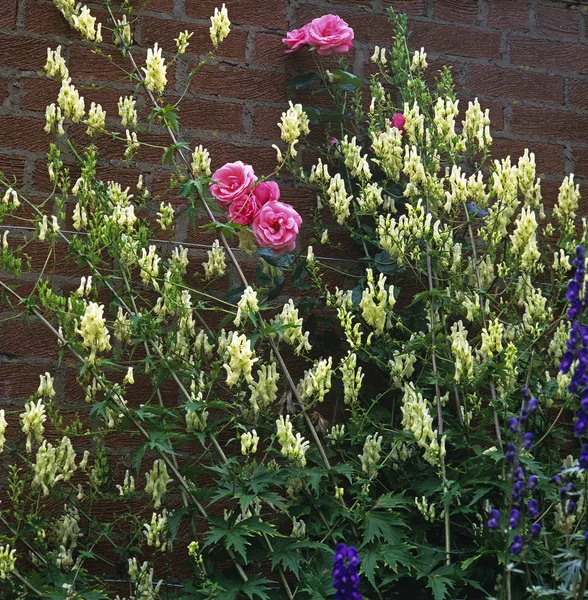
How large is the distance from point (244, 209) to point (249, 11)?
32.5 inches

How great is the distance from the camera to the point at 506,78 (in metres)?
3.04

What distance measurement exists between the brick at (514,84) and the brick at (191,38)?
0.77m

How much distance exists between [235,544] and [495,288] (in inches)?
46.9

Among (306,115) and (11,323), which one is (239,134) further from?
(11,323)

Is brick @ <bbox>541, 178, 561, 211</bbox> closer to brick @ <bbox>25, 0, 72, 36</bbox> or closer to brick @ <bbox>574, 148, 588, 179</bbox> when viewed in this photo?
brick @ <bbox>574, 148, 588, 179</bbox>

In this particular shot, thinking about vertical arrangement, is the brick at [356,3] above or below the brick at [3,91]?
above

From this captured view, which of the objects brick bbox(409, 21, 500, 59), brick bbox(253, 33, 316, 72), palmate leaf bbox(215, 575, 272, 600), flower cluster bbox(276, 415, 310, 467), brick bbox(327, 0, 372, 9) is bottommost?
palmate leaf bbox(215, 575, 272, 600)

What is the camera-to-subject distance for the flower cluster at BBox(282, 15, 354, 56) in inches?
108

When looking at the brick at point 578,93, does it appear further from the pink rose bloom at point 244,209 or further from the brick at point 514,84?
the pink rose bloom at point 244,209

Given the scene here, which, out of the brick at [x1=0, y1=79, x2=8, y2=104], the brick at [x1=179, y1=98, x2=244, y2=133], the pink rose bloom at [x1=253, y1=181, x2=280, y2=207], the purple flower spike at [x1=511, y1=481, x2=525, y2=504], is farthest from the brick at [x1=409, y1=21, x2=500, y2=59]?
the purple flower spike at [x1=511, y1=481, x2=525, y2=504]

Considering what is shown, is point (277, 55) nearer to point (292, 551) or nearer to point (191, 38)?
point (191, 38)

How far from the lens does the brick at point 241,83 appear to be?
9.19 feet

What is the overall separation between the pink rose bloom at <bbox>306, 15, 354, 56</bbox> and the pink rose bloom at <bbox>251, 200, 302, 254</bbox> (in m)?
0.64

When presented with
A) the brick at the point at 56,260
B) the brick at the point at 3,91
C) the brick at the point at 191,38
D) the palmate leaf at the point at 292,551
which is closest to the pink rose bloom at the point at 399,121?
the brick at the point at 191,38
